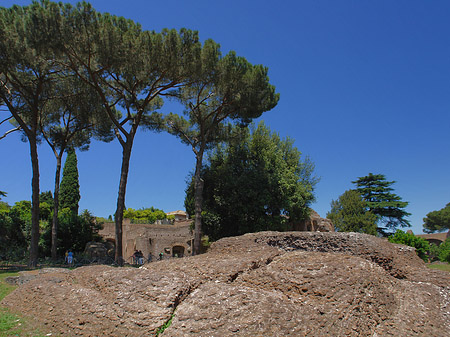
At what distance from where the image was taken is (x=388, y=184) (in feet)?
99.5

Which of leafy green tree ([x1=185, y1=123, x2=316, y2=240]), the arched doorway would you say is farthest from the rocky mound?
the arched doorway

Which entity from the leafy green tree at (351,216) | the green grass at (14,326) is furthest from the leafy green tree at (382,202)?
the green grass at (14,326)

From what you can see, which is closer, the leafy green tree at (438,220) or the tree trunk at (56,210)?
the tree trunk at (56,210)

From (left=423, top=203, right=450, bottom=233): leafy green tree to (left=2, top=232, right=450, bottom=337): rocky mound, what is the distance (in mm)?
51691

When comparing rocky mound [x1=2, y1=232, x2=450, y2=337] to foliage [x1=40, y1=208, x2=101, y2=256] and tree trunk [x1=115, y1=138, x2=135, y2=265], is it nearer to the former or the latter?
tree trunk [x1=115, y1=138, x2=135, y2=265]

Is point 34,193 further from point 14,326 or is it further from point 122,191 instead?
point 14,326

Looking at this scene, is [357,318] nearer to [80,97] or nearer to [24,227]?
[80,97]

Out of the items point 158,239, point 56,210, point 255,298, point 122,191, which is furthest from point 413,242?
point 158,239

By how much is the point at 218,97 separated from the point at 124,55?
5.08 metres

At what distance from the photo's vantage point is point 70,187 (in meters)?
29.3

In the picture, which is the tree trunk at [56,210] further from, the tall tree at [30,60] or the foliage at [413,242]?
the foliage at [413,242]

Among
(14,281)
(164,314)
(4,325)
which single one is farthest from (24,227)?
(164,314)

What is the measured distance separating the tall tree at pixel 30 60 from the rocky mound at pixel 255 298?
9.30m

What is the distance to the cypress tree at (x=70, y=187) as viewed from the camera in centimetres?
2881
